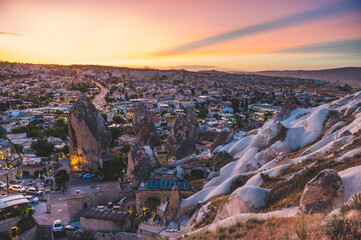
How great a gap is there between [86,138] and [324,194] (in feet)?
67.1

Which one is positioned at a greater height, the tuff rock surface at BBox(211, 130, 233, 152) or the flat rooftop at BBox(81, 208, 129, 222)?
the tuff rock surface at BBox(211, 130, 233, 152)

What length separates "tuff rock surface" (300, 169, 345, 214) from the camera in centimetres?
750

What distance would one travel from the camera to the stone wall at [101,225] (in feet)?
44.4

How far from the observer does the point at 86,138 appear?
2352cm

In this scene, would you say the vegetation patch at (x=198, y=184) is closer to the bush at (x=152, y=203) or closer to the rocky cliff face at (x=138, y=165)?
the bush at (x=152, y=203)

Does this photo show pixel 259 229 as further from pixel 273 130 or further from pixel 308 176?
pixel 273 130

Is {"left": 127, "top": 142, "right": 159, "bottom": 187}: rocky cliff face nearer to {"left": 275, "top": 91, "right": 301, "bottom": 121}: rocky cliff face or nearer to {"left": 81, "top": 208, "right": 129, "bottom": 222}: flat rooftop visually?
{"left": 81, "top": 208, "right": 129, "bottom": 222}: flat rooftop

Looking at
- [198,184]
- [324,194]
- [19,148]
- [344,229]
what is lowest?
[19,148]

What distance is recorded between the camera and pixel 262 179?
39.4 feet

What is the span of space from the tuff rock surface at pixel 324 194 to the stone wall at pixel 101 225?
9400mm

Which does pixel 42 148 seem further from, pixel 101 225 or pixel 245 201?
pixel 245 201

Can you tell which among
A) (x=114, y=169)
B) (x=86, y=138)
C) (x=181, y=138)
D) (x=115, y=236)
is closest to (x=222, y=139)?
(x=181, y=138)

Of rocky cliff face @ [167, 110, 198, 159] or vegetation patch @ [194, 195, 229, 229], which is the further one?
rocky cliff face @ [167, 110, 198, 159]

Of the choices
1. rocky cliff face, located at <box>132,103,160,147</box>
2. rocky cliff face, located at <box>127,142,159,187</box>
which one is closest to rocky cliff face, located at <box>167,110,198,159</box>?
rocky cliff face, located at <box>132,103,160,147</box>
